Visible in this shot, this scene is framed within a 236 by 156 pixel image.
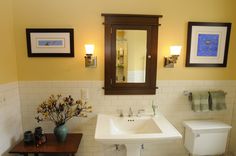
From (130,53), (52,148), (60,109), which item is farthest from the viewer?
(130,53)

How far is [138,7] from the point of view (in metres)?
1.86

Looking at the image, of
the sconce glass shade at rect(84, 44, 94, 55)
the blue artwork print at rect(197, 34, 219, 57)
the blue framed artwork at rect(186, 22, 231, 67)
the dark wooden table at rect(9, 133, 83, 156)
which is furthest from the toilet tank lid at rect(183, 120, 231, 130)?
the sconce glass shade at rect(84, 44, 94, 55)

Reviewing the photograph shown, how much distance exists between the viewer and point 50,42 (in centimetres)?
184

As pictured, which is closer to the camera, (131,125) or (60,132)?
(60,132)

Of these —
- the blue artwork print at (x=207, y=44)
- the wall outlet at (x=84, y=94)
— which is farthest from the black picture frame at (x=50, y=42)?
the blue artwork print at (x=207, y=44)

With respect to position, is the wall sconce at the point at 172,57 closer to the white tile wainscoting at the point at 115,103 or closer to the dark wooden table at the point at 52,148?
the white tile wainscoting at the point at 115,103

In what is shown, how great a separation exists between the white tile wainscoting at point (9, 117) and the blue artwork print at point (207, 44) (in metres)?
2.24

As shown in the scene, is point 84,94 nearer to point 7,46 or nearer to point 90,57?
point 90,57

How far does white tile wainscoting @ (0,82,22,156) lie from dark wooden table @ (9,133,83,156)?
0.10 m

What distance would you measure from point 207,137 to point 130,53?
4.46 ft

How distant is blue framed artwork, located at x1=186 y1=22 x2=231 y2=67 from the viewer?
1934 millimetres

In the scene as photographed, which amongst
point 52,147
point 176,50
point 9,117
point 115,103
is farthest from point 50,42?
point 176,50

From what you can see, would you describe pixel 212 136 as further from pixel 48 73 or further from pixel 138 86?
pixel 48 73

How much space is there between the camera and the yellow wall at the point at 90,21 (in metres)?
1.82
